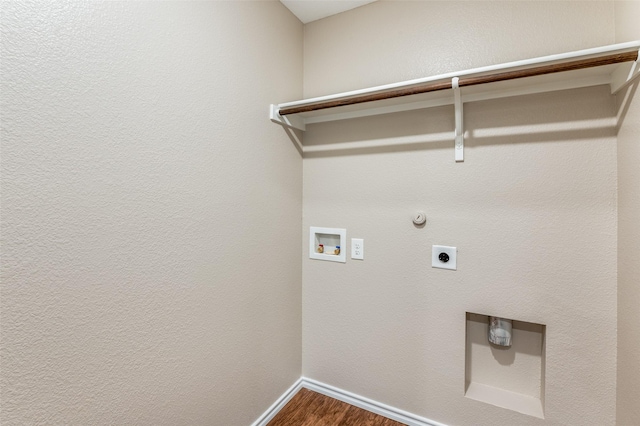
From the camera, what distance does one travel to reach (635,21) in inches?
43.2

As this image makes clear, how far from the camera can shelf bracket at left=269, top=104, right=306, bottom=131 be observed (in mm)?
1663

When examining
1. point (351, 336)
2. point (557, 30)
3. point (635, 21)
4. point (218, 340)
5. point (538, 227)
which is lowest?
point (351, 336)

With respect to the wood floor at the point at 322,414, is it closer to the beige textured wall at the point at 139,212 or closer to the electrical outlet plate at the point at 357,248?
the beige textured wall at the point at 139,212

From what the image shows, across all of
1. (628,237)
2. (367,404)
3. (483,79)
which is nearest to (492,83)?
(483,79)

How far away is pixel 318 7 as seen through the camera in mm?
1799

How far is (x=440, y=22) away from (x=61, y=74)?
5.47ft

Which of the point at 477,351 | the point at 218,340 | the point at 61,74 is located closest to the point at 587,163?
the point at 477,351

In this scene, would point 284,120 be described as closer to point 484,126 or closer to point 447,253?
point 484,126

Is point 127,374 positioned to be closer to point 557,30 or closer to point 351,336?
point 351,336

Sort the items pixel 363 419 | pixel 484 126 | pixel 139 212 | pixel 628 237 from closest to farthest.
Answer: pixel 139 212 → pixel 628 237 → pixel 484 126 → pixel 363 419

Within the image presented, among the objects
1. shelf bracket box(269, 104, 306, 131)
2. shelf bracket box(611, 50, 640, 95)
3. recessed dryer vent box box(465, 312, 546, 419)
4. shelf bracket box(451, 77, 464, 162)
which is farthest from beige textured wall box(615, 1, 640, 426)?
shelf bracket box(269, 104, 306, 131)

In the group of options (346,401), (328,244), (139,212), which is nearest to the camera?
(139,212)

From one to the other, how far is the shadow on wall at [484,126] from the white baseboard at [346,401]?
1.49 m

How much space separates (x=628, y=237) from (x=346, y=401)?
1.65m
